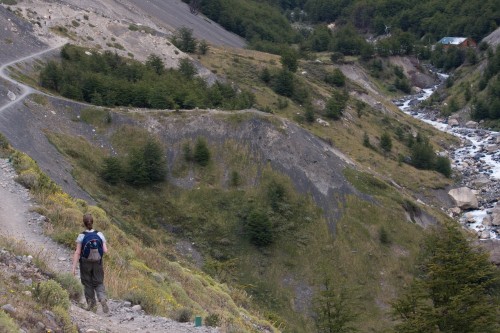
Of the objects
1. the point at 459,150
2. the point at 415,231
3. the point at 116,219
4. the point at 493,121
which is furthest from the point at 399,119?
the point at 116,219

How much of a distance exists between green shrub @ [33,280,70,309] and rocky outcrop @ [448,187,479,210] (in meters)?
52.1

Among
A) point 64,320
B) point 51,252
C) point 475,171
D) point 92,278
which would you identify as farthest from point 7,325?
point 475,171

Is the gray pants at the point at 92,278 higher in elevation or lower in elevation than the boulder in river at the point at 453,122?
higher

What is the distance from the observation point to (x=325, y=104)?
70.0 metres

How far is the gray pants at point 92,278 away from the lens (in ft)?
40.0

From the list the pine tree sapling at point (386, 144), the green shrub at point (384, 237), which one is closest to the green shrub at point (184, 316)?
the green shrub at point (384, 237)

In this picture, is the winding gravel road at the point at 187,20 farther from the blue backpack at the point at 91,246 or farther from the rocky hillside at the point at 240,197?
the blue backpack at the point at 91,246

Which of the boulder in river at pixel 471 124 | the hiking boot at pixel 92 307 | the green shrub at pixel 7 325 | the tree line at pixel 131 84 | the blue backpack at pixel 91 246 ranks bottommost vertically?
the boulder in river at pixel 471 124

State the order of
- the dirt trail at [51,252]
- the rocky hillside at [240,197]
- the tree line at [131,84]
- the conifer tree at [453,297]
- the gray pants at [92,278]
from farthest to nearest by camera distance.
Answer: the tree line at [131,84] < the rocky hillside at [240,197] < the conifer tree at [453,297] < the gray pants at [92,278] < the dirt trail at [51,252]

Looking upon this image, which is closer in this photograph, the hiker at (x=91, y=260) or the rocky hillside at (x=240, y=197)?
the hiker at (x=91, y=260)

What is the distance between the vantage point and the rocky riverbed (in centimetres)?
5388

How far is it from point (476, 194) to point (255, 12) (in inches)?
3965

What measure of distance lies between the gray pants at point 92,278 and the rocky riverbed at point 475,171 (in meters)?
44.1

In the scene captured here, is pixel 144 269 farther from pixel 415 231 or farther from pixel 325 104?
pixel 325 104
